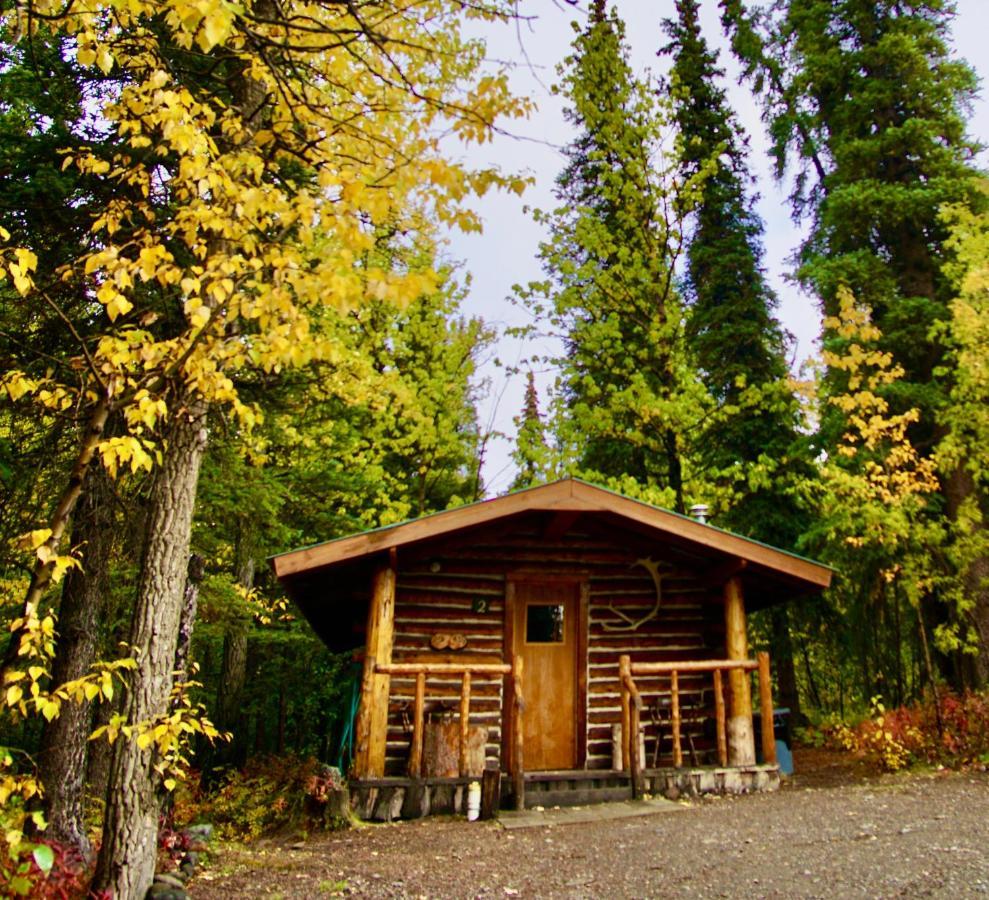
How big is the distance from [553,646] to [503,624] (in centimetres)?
89

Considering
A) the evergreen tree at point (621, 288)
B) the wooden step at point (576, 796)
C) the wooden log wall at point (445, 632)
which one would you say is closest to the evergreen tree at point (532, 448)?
the evergreen tree at point (621, 288)

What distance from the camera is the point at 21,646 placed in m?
3.20

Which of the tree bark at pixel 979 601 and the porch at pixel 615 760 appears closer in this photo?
the porch at pixel 615 760

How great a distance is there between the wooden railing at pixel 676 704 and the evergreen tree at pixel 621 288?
4112 mm

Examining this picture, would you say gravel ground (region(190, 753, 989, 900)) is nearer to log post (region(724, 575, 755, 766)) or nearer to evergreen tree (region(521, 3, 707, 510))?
log post (region(724, 575, 755, 766))

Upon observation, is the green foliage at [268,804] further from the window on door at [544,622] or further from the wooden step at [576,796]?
the window on door at [544,622]

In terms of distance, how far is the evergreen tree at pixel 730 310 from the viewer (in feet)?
52.9

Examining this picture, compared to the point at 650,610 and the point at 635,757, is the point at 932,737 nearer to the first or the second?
the point at 650,610

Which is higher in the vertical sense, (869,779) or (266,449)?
(266,449)

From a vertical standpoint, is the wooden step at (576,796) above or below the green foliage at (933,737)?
below

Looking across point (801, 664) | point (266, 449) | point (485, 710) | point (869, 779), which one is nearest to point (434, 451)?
point (266, 449)

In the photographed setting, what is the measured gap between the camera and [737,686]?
1046 centimetres

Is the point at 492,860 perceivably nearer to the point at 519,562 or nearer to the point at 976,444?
the point at 519,562

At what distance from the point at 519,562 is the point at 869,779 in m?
5.86
